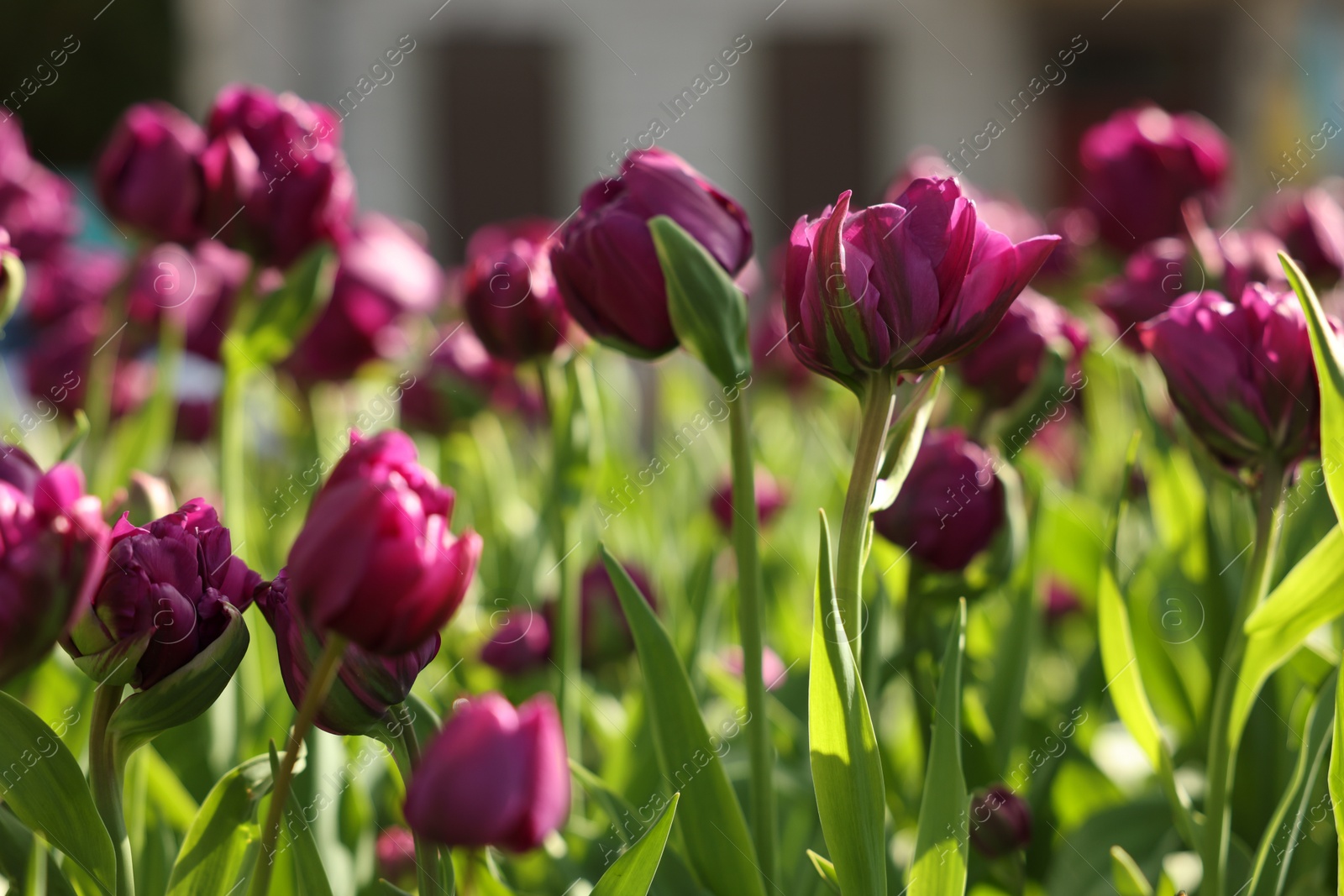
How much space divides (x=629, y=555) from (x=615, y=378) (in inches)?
19.9

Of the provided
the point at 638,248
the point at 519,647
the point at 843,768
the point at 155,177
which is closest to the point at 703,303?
the point at 638,248

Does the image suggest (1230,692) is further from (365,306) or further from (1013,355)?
(365,306)

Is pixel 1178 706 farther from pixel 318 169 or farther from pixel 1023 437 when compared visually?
pixel 318 169

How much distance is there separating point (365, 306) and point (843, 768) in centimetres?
54

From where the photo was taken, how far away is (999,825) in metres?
0.41

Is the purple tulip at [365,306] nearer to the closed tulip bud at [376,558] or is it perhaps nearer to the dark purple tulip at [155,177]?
the dark purple tulip at [155,177]

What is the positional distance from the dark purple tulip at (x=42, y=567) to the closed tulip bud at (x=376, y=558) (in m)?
0.05

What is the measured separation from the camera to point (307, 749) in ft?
1.40

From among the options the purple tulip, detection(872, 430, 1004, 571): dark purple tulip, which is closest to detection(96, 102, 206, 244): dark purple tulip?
the purple tulip

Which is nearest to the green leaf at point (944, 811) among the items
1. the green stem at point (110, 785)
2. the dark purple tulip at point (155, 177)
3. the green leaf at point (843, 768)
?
the green leaf at point (843, 768)

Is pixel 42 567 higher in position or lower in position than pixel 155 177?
lower

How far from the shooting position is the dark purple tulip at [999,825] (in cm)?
41

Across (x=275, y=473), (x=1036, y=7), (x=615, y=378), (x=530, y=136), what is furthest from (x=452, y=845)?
(x=1036, y=7)

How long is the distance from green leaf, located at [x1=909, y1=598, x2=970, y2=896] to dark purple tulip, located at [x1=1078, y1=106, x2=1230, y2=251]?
1.77 feet
